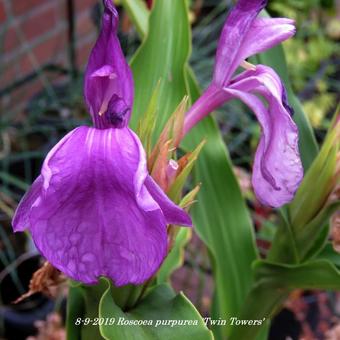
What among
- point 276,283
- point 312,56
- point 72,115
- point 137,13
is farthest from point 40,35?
point 276,283

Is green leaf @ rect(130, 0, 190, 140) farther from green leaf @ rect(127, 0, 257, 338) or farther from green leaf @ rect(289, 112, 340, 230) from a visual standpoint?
green leaf @ rect(289, 112, 340, 230)

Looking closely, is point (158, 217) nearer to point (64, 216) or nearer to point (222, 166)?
point (64, 216)

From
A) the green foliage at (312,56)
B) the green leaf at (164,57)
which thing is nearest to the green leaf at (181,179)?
the green leaf at (164,57)

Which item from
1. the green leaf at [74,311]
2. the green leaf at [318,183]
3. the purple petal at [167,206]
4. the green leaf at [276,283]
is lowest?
the green leaf at [276,283]

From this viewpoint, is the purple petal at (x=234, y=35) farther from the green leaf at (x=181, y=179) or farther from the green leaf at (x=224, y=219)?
the green leaf at (x=224, y=219)

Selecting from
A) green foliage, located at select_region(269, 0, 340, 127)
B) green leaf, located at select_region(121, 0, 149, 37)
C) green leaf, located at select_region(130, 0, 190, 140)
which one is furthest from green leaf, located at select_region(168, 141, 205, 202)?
green foliage, located at select_region(269, 0, 340, 127)

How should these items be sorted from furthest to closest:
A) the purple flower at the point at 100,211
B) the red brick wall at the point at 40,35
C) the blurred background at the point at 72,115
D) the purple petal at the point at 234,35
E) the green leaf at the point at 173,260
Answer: the red brick wall at the point at 40,35 → the blurred background at the point at 72,115 → the green leaf at the point at 173,260 → the purple petal at the point at 234,35 → the purple flower at the point at 100,211
